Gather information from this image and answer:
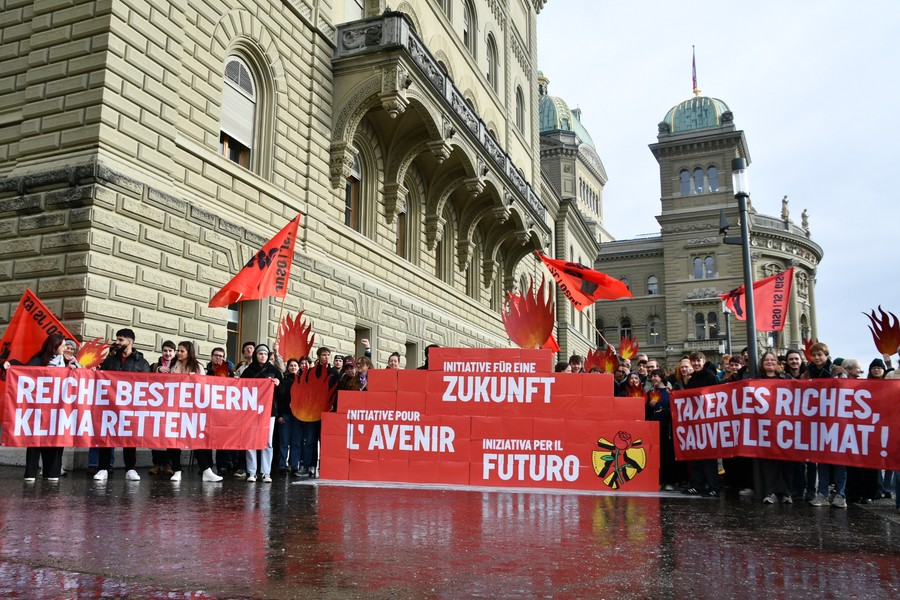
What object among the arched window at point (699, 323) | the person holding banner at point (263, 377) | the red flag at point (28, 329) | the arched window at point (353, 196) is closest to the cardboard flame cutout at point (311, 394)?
the person holding banner at point (263, 377)

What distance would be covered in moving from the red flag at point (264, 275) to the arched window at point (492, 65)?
21.9 m

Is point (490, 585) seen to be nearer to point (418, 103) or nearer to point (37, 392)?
point (37, 392)

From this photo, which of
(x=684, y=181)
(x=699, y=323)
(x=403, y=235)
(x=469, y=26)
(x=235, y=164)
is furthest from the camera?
(x=684, y=181)

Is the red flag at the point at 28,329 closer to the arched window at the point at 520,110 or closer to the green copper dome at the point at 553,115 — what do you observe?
the arched window at the point at 520,110

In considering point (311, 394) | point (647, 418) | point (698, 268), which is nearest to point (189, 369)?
point (311, 394)

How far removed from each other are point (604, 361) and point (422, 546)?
9650 millimetres

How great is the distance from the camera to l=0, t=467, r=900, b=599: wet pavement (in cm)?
408

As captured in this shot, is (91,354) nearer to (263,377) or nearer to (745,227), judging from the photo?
(263,377)

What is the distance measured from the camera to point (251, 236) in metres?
15.0

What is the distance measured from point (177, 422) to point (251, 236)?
601 centimetres

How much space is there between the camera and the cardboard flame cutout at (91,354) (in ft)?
35.2

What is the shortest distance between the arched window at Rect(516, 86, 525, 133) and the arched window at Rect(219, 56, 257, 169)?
71.8ft

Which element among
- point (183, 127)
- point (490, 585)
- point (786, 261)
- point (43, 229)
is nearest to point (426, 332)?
point (183, 127)

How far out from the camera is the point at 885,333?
11562 millimetres
